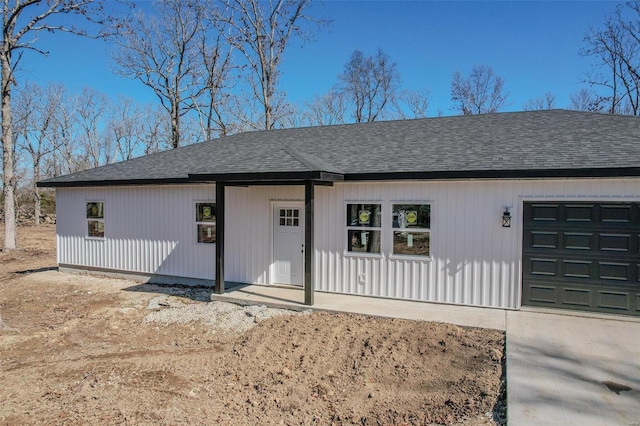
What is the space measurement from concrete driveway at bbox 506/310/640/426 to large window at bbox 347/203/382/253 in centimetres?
286

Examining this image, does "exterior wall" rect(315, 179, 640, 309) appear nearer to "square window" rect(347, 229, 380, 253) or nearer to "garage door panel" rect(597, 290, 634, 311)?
"square window" rect(347, 229, 380, 253)

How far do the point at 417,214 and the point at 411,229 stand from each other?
1.05ft

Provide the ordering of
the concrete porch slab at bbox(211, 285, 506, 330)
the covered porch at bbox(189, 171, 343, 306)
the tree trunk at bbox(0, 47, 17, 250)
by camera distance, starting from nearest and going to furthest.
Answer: the concrete porch slab at bbox(211, 285, 506, 330) → the covered porch at bbox(189, 171, 343, 306) → the tree trunk at bbox(0, 47, 17, 250)

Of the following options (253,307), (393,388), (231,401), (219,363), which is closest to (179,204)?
(253,307)

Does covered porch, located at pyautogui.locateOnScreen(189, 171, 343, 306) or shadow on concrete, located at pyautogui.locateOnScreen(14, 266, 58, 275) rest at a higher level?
covered porch, located at pyautogui.locateOnScreen(189, 171, 343, 306)

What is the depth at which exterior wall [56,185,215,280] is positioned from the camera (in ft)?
33.6

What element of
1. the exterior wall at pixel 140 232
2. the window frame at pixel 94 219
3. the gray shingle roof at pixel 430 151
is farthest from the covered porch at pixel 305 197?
the window frame at pixel 94 219

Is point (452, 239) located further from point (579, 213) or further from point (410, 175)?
point (579, 213)

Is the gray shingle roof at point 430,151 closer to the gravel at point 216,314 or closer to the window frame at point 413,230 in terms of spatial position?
the window frame at point 413,230

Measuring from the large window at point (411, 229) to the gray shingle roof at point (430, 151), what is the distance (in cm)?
78

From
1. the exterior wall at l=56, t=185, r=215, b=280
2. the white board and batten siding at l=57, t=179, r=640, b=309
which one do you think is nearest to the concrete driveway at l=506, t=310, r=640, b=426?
the white board and batten siding at l=57, t=179, r=640, b=309

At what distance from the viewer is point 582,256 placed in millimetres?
6977

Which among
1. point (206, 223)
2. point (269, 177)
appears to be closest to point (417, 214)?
point (269, 177)

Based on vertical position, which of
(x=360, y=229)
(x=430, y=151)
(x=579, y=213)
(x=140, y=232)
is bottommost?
(x=140, y=232)
